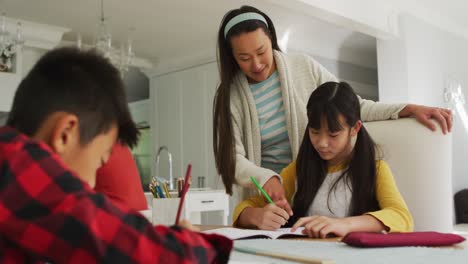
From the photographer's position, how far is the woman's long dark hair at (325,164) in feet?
4.02

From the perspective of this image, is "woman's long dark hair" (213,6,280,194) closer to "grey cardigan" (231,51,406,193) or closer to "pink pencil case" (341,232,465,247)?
"grey cardigan" (231,51,406,193)

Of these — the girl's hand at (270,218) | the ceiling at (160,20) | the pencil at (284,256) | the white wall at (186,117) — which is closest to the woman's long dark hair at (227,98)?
the girl's hand at (270,218)

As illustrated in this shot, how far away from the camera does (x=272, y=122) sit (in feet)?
4.61

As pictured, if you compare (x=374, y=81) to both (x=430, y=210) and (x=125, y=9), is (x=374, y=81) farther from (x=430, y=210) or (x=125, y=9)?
(x=430, y=210)

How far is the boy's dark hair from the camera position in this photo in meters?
0.45

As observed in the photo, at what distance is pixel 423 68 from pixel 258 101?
3.76m

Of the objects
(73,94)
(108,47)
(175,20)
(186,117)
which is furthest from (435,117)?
(186,117)

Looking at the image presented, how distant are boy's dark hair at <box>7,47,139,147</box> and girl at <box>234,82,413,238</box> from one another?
2.13ft

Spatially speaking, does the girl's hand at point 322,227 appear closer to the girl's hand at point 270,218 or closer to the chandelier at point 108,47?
the girl's hand at point 270,218

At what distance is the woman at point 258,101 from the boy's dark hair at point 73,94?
31.7 inches

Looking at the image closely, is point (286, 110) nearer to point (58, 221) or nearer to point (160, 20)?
point (58, 221)

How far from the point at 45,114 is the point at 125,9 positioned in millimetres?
3604

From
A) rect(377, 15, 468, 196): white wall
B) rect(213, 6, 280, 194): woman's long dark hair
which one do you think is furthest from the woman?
rect(377, 15, 468, 196): white wall

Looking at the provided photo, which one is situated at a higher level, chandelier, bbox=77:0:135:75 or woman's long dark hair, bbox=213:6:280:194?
chandelier, bbox=77:0:135:75
